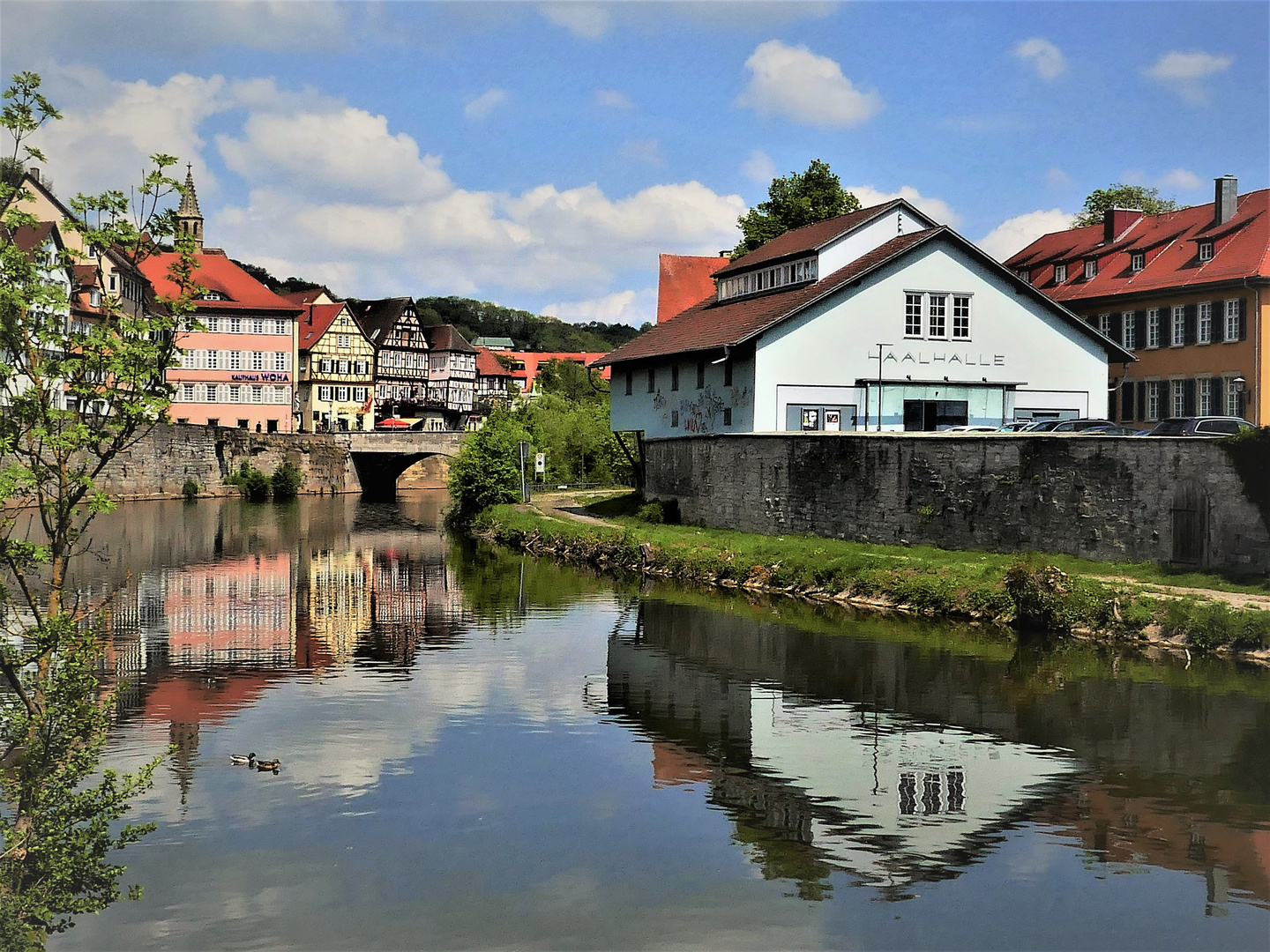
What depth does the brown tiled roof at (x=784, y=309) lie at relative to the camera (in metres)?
42.3

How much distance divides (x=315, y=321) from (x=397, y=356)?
10216 millimetres

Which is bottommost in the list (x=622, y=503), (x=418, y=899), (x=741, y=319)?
(x=418, y=899)

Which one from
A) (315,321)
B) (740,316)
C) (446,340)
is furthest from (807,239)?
(446,340)

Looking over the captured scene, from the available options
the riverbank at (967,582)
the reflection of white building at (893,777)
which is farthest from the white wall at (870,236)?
the reflection of white building at (893,777)

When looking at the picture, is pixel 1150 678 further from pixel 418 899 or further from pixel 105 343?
pixel 105 343

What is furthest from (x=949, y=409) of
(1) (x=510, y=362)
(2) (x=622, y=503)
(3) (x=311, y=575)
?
(1) (x=510, y=362)

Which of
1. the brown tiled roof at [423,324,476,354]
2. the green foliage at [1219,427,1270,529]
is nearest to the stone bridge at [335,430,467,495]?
the brown tiled roof at [423,324,476,354]

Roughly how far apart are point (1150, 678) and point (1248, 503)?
644cm

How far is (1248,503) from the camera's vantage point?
27.3 m

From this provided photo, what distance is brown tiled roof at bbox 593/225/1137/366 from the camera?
42.3m

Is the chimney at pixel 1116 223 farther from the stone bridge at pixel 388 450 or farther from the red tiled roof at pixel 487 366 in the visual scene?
the red tiled roof at pixel 487 366

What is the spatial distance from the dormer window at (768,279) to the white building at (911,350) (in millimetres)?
632

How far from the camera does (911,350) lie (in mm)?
43031

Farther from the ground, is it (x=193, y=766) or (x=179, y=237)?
(x=179, y=237)
